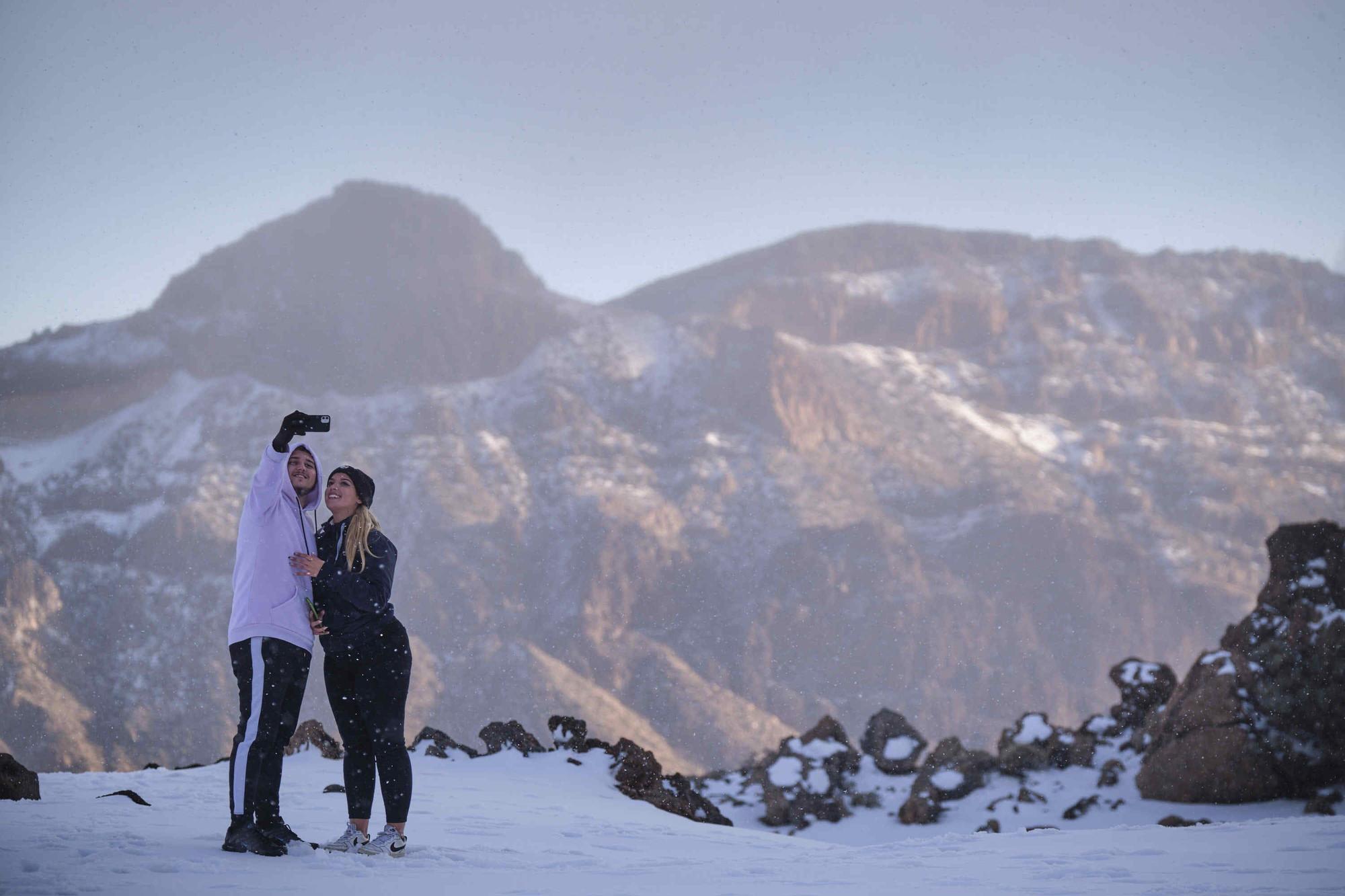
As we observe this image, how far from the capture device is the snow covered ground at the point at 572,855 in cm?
385

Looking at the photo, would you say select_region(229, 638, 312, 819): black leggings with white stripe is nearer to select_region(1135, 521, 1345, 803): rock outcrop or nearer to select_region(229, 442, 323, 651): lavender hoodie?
select_region(229, 442, 323, 651): lavender hoodie

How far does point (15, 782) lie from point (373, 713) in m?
2.61

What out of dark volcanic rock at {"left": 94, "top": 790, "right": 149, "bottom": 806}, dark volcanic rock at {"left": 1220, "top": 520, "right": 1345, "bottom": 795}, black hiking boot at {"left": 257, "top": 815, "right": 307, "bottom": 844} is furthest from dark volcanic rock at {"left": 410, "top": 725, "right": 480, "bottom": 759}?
dark volcanic rock at {"left": 1220, "top": 520, "right": 1345, "bottom": 795}

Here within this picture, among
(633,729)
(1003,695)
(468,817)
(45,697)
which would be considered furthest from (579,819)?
(1003,695)

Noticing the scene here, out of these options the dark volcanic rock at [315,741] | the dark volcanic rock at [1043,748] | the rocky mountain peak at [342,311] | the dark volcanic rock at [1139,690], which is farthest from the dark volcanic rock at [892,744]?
the rocky mountain peak at [342,311]

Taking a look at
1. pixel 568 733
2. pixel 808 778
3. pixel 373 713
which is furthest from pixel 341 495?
pixel 808 778

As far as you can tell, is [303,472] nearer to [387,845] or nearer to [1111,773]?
[387,845]

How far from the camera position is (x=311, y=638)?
14.8 feet

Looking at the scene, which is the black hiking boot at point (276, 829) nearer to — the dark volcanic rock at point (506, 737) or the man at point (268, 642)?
the man at point (268, 642)

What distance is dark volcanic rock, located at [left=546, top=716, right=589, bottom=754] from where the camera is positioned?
1172 cm

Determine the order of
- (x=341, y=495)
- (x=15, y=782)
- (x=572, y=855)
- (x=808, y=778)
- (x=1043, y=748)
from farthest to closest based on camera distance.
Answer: (x=808, y=778), (x=1043, y=748), (x=15, y=782), (x=572, y=855), (x=341, y=495)

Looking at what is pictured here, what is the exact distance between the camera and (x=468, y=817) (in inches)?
267

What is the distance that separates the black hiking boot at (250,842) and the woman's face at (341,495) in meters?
1.33

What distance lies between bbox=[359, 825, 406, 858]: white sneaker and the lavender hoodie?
865 mm
